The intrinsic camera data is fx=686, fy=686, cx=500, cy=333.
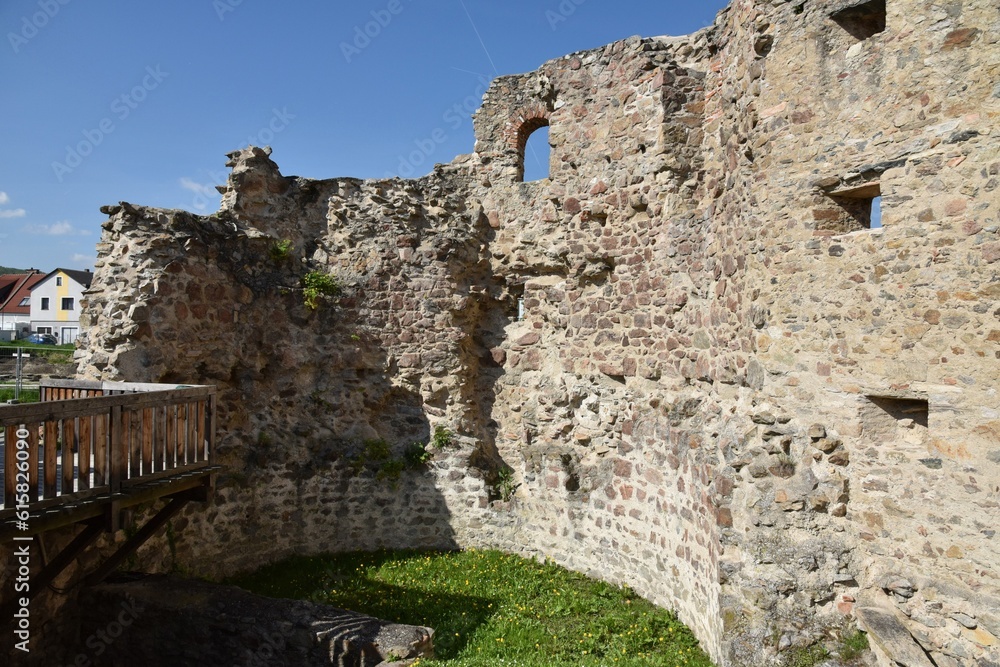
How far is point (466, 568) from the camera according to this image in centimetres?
942

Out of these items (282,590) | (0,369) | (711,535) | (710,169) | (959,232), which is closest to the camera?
(959,232)

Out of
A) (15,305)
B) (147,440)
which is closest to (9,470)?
(147,440)

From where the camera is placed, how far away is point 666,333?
8391 millimetres

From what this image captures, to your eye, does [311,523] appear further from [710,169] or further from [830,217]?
[830,217]

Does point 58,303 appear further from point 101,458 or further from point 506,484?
point 101,458

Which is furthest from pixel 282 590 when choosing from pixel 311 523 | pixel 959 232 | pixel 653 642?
pixel 959 232

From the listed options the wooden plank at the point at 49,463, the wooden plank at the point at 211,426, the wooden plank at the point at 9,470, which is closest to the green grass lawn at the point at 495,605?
the wooden plank at the point at 211,426

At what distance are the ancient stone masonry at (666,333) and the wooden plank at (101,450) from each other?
254 cm

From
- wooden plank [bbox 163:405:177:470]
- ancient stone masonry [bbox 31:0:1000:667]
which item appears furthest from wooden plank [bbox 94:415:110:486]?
ancient stone masonry [bbox 31:0:1000:667]

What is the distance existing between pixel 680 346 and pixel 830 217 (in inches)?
97.9

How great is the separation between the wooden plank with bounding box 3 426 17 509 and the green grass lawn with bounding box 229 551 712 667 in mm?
3722

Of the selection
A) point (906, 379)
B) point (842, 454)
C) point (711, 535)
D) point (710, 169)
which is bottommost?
point (711, 535)

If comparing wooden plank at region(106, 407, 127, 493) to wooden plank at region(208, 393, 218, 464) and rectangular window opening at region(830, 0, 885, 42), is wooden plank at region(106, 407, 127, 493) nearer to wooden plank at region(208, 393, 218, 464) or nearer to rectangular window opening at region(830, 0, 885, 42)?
wooden plank at region(208, 393, 218, 464)

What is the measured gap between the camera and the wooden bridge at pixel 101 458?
5508mm
